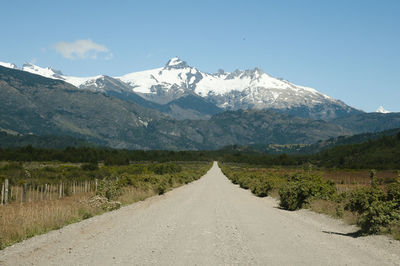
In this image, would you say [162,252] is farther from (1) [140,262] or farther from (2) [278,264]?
(2) [278,264]

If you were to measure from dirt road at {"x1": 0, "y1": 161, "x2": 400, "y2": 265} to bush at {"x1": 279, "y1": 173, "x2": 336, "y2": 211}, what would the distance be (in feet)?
26.1

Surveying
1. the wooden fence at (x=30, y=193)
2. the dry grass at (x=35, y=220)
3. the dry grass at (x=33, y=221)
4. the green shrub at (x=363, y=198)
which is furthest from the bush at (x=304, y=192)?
the wooden fence at (x=30, y=193)

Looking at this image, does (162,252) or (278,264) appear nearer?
(278,264)

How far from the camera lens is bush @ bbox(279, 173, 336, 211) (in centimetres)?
2817

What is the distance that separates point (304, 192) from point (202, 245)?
16.9 metres

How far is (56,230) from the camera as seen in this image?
16984 millimetres

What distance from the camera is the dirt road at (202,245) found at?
36.6 ft

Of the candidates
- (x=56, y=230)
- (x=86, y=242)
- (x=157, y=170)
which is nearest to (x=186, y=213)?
(x=56, y=230)

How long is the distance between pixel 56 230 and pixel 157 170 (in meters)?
67.4

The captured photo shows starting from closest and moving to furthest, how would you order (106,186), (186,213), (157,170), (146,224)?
(146,224) → (186,213) → (106,186) → (157,170)

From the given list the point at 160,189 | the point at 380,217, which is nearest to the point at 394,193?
the point at 380,217

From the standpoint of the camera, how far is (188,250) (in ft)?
40.8

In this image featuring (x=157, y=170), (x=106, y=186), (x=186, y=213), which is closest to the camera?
(x=186, y=213)

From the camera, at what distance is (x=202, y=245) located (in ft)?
43.6
